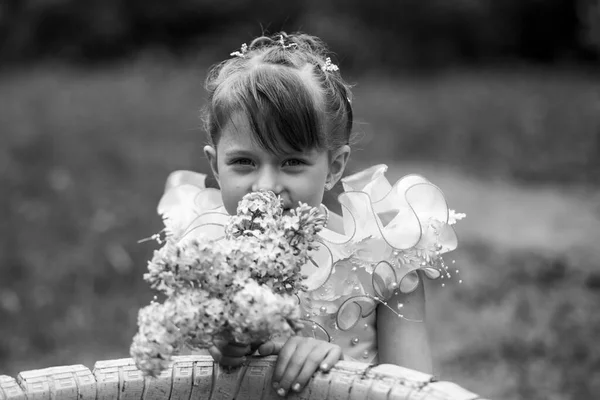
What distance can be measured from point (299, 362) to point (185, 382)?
0.79 feet

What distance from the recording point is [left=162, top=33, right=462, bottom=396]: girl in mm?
1979

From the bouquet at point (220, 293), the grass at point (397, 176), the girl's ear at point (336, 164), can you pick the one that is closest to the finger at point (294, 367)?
the bouquet at point (220, 293)

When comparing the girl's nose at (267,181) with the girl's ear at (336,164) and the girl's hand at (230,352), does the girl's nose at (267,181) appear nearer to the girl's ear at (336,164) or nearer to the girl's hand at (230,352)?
the girl's ear at (336,164)

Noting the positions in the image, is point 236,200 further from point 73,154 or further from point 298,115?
point 73,154

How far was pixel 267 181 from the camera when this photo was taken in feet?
6.35

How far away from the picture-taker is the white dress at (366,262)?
7.03 feet

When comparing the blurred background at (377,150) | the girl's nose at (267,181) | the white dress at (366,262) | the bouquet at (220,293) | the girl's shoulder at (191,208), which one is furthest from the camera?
the blurred background at (377,150)

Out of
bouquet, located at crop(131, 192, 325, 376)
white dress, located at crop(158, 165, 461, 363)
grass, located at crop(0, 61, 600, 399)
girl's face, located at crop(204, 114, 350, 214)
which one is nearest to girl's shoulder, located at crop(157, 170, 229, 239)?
white dress, located at crop(158, 165, 461, 363)

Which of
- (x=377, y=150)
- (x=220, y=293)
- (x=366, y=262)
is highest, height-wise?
(x=377, y=150)

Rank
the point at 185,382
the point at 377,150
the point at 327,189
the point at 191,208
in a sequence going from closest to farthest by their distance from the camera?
the point at 185,382, the point at 327,189, the point at 191,208, the point at 377,150

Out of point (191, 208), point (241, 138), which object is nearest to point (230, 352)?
point (241, 138)

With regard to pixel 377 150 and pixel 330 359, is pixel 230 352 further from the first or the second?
pixel 377 150

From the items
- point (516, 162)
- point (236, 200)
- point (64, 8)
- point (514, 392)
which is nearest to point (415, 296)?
point (236, 200)

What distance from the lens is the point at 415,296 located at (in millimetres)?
2188
